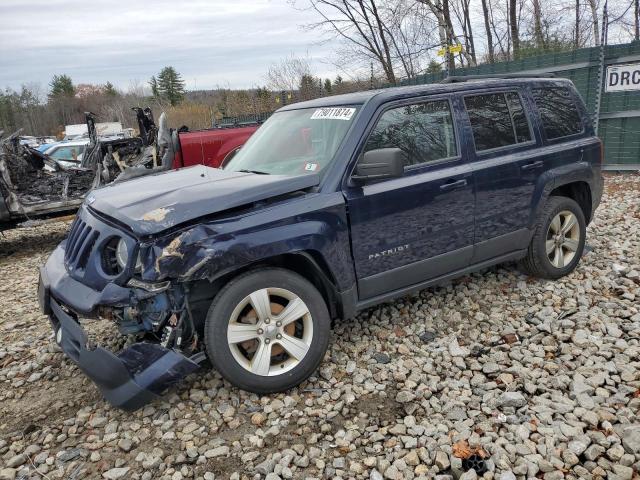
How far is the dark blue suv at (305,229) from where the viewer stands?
2852 millimetres

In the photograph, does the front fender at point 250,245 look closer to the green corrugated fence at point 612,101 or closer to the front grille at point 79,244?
the front grille at point 79,244

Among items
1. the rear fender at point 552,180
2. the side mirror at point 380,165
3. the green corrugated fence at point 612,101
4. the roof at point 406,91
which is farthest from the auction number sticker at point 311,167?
the green corrugated fence at point 612,101

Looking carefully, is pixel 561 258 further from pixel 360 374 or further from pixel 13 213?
pixel 13 213

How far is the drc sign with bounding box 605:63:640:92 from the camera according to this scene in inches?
336

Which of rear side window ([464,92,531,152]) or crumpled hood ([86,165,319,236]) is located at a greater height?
rear side window ([464,92,531,152])

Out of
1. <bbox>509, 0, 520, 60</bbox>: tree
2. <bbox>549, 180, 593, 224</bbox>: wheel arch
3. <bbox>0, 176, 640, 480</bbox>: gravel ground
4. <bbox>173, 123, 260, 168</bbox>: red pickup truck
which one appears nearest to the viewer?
<bbox>0, 176, 640, 480</bbox>: gravel ground

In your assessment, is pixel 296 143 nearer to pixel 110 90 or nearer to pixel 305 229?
pixel 305 229

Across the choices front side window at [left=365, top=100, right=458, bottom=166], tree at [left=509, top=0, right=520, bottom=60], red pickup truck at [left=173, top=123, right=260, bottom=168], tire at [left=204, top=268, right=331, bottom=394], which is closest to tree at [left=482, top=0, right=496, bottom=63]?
tree at [left=509, top=0, right=520, bottom=60]

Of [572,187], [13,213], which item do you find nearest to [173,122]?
[13,213]

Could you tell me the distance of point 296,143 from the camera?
3.83 m

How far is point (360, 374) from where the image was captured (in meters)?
3.39

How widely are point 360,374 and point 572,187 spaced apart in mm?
3023

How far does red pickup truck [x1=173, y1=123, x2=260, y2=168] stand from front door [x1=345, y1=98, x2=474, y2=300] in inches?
197

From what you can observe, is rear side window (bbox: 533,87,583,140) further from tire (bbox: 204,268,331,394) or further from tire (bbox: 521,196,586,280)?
tire (bbox: 204,268,331,394)
